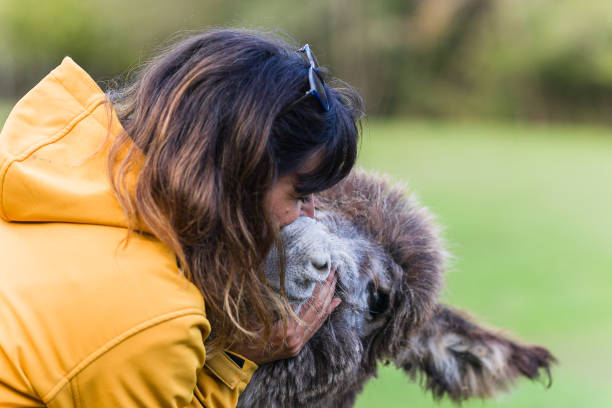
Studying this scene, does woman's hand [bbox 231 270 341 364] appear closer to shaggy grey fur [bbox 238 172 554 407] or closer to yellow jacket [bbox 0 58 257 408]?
shaggy grey fur [bbox 238 172 554 407]

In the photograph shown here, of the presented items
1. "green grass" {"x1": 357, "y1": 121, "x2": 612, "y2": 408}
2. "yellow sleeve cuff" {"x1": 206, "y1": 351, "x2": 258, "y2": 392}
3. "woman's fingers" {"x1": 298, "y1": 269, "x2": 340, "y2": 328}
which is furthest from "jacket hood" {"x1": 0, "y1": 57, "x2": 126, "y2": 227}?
"green grass" {"x1": 357, "y1": 121, "x2": 612, "y2": 408}

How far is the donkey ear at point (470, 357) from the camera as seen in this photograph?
2.64 meters

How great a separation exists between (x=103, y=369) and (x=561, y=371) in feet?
15.9

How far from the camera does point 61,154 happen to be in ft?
6.06

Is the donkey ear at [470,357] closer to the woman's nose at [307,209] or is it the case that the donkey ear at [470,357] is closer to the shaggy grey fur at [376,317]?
the shaggy grey fur at [376,317]

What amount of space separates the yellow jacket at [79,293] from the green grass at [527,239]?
1265 mm

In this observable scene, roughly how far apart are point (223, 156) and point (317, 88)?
0.32 metres

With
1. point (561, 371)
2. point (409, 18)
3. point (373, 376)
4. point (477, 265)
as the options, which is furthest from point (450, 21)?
point (373, 376)

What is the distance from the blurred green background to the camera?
7992 millimetres

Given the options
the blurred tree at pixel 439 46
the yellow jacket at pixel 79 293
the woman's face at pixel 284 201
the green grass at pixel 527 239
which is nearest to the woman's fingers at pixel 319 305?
the woman's face at pixel 284 201

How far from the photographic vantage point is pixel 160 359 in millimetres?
1744

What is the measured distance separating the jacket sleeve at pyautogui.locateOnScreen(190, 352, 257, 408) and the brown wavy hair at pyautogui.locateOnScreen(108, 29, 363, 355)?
62mm

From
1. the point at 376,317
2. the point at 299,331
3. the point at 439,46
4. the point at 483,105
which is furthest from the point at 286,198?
the point at 439,46

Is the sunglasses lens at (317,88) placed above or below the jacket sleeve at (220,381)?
above
